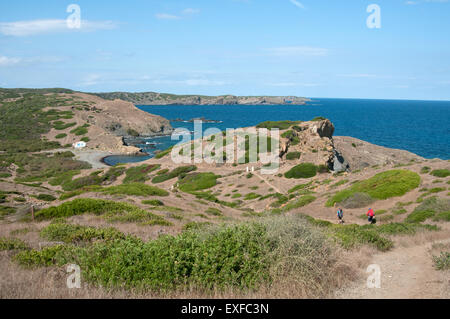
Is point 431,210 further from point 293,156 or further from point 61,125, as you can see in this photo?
point 61,125

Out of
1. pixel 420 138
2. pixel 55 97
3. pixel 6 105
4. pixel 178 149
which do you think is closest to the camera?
pixel 178 149

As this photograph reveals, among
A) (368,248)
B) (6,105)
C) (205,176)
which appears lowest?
(205,176)

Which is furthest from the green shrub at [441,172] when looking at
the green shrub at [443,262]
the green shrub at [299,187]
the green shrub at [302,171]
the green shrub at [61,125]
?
the green shrub at [61,125]

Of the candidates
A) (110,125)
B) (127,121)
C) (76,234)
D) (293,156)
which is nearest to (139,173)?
(293,156)

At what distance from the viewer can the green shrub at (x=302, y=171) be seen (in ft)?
136

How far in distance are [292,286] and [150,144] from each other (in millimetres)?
93606

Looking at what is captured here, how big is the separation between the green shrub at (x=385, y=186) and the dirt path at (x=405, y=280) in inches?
669

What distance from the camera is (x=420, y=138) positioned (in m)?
104

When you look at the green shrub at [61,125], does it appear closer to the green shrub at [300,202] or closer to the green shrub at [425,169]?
the green shrub at [300,202]

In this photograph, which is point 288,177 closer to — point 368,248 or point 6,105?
point 368,248

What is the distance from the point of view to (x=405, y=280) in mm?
7520

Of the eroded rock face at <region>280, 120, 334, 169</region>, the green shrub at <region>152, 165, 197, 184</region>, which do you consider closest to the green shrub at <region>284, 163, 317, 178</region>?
the eroded rock face at <region>280, 120, 334, 169</region>

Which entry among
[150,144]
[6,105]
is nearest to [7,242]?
[150,144]

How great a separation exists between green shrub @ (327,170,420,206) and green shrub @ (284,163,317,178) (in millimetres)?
12187
